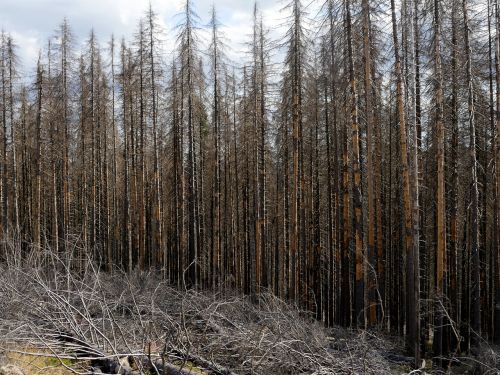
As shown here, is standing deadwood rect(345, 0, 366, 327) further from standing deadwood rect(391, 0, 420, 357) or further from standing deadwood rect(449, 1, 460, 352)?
standing deadwood rect(449, 1, 460, 352)

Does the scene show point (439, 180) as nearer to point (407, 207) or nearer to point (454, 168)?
point (407, 207)

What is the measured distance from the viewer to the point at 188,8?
778 inches

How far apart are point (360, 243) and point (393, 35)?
607 centimetres

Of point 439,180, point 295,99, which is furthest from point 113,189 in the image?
point 439,180

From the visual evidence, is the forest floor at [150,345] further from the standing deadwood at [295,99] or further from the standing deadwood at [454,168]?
the standing deadwood at [295,99]

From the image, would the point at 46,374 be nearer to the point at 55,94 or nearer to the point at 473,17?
the point at 473,17

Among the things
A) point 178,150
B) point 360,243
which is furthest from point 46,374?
point 178,150

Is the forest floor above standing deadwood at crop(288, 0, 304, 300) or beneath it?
beneath

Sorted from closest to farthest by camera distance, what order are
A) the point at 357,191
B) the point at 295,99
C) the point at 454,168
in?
the point at 357,191
the point at 454,168
the point at 295,99

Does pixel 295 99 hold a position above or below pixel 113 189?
above

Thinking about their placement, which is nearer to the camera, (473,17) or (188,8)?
(473,17)

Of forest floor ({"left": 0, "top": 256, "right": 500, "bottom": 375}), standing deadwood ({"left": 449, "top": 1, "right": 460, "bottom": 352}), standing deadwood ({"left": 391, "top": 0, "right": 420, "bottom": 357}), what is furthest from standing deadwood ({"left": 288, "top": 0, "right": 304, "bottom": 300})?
forest floor ({"left": 0, "top": 256, "right": 500, "bottom": 375})

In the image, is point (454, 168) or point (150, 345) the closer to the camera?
point (150, 345)

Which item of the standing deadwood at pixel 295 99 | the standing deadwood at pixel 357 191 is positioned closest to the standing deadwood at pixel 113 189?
the standing deadwood at pixel 295 99
